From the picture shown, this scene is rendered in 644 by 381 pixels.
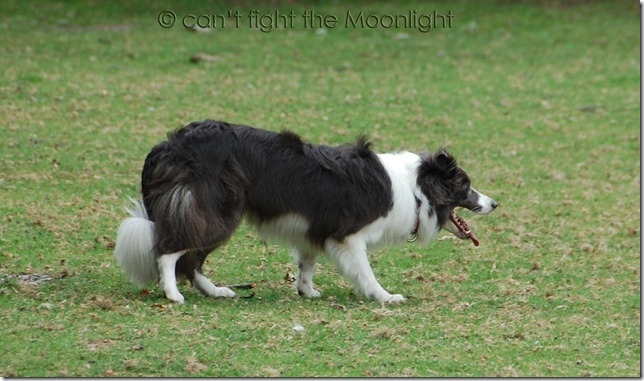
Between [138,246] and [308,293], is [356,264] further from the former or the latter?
[138,246]

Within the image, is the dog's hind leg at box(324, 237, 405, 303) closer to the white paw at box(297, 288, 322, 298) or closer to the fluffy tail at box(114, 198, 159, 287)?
the white paw at box(297, 288, 322, 298)

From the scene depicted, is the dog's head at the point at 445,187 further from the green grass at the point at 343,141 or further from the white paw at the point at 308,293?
the white paw at the point at 308,293

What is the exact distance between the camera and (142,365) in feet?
21.6

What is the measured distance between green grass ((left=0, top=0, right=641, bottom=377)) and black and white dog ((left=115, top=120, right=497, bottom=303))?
322mm

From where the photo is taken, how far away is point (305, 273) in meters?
8.75

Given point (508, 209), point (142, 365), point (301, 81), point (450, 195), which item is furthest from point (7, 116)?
point (142, 365)

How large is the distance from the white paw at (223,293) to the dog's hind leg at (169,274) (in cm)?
42

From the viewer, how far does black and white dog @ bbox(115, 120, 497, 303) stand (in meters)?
7.96

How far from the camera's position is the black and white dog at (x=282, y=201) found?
7.96 metres

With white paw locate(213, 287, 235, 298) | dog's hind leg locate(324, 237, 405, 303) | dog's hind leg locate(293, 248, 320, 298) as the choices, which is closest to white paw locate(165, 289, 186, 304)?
white paw locate(213, 287, 235, 298)

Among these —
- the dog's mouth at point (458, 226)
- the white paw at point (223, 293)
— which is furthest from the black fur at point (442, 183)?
the white paw at point (223, 293)

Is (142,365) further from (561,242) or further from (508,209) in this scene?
(508,209)

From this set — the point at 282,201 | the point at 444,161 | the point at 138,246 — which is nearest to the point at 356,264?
the point at 282,201

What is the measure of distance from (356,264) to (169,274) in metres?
1.45
